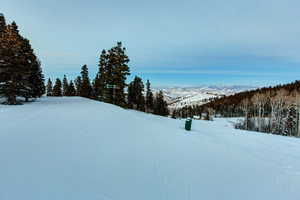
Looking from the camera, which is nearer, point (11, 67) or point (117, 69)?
point (11, 67)

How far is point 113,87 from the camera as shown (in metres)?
27.6

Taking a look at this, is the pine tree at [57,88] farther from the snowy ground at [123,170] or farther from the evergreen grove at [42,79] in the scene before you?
the snowy ground at [123,170]

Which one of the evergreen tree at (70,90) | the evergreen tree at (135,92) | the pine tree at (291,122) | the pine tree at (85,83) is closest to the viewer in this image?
the pine tree at (85,83)

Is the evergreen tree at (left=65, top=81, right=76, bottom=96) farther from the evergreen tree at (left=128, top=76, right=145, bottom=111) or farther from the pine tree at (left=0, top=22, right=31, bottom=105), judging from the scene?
the pine tree at (left=0, top=22, right=31, bottom=105)

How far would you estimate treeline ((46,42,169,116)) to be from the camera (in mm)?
26734

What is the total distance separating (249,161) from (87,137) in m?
6.41

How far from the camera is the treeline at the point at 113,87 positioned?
26734 mm

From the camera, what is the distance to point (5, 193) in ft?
11.5

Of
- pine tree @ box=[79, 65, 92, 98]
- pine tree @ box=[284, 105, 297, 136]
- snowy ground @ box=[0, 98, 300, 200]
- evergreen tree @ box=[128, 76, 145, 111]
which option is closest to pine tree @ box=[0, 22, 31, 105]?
snowy ground @ box=[0, 98, 300, 200]

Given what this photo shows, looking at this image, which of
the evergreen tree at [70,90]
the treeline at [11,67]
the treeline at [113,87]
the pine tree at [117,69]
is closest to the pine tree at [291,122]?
the treeline at [113,87]

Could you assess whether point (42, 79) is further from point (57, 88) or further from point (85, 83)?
point (57, 88)

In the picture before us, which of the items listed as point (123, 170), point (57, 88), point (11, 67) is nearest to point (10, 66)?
point (11, 67)

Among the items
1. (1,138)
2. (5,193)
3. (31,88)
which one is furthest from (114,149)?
(31,88)

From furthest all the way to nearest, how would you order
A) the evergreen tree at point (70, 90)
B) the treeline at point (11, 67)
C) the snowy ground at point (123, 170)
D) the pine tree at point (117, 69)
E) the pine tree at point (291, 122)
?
the evergreen tree at point (70, 90) < the pine tree at point (291, 122) < the pine tree at point (117, 69) < the treeline at point (11, 67) < the snowy ground at point (123, 170)
